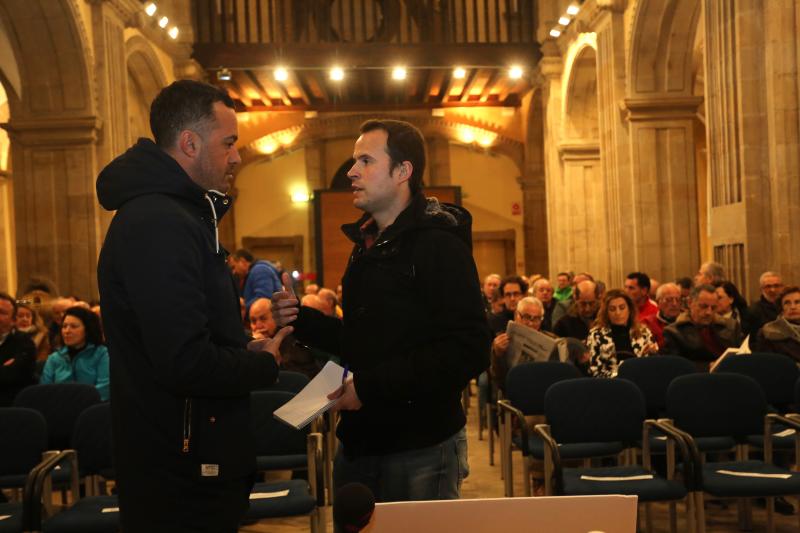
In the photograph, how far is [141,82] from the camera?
54.1ft

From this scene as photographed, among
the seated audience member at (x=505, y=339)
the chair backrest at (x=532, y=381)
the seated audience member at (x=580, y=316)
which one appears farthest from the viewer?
the seated audience member at (x=580, y=316)

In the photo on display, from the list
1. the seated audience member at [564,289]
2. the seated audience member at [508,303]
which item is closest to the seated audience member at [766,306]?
the seated audience member at [508,303]

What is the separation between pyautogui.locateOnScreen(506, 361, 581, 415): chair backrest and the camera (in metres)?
6.30

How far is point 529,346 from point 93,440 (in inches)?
126

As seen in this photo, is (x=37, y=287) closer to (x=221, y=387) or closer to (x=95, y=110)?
(x=95, y=110)

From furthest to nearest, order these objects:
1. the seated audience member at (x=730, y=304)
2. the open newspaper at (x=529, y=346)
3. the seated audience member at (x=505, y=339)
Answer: the seated audience member at (x=730, y=304) < the seated audience member at (x=505, y=339) < the open newspaper at (x=529, y=346)

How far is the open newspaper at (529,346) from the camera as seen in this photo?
6836 mm

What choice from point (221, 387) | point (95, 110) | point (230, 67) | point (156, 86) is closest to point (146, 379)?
point (221, 387)

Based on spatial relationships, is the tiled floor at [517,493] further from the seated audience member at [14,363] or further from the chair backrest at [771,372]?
the seated audience member at [14,363]

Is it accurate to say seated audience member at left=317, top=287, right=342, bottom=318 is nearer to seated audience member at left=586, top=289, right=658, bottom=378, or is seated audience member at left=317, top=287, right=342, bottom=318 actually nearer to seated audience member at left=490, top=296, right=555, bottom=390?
seated audience member at left=490, top=296, right=555, bottom=390

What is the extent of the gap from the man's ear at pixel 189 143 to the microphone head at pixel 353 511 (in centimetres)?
93

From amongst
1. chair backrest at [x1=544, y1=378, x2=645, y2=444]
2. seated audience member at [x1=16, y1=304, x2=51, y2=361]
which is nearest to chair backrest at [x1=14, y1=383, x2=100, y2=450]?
seated audience member at [x1=16, y1=304, x2=51, y2=361]

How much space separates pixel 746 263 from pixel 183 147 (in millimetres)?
7834

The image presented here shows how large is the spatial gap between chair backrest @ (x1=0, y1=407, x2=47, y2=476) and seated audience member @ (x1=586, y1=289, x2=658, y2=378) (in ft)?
11.8
